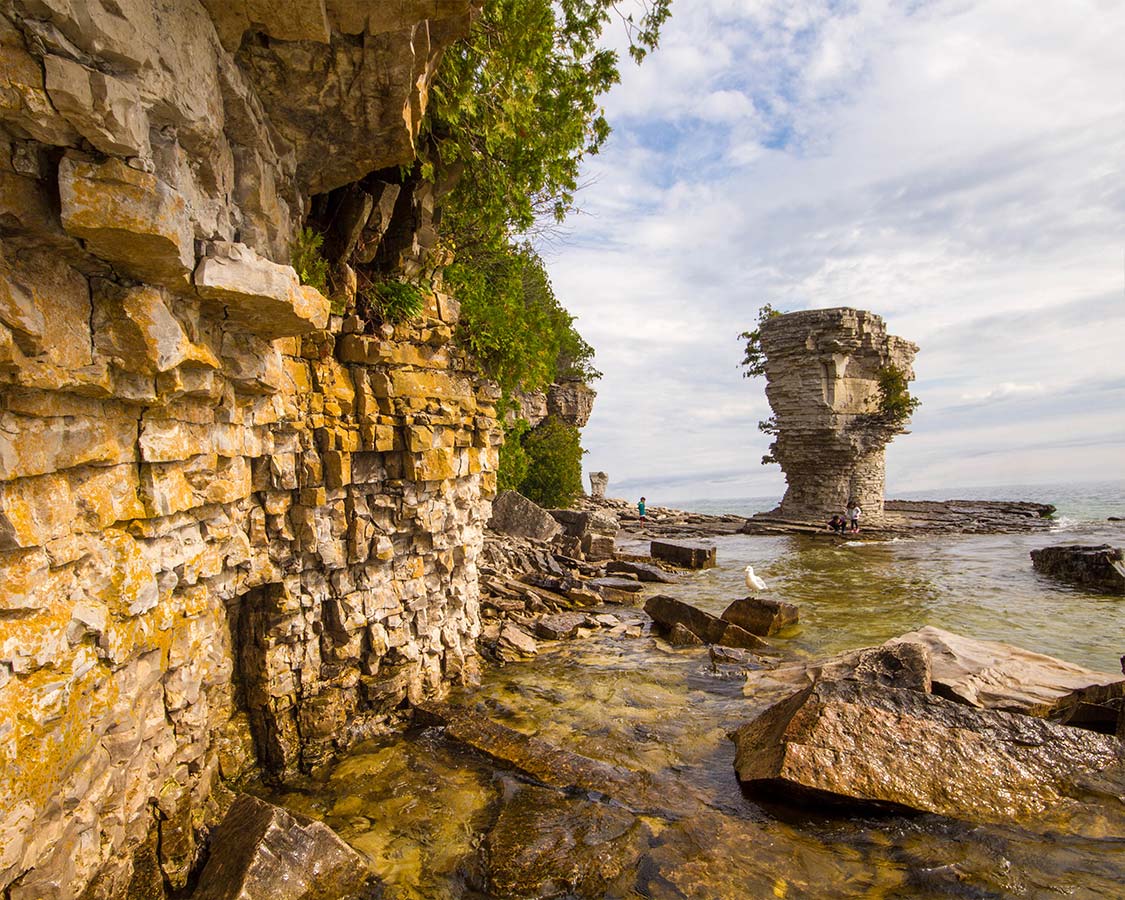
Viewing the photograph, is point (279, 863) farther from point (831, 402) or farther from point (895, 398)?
point (895, 398)

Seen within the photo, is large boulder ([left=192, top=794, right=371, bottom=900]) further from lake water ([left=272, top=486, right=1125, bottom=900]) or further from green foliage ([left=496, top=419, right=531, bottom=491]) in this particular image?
green foliage ([left=496, top=419, right=531, bottom=491])

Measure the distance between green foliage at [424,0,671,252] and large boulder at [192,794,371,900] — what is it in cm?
743

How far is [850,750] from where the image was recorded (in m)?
5.94

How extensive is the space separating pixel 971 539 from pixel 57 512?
33582 millimetres

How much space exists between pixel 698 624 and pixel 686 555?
30.8 ft

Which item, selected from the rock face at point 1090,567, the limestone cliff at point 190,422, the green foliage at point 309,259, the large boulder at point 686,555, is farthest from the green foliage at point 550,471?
the green foliage at point 309,259

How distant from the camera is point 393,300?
7.80 m

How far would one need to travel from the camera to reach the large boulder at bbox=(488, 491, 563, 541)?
19406mm

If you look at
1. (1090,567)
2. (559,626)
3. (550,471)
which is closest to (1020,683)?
(559,626)

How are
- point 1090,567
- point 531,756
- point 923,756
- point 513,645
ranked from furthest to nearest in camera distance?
point 1090,567 < point 513,645 < point 531,756 < point 923,756

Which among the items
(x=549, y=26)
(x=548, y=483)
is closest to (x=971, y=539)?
(x=548, y=483)

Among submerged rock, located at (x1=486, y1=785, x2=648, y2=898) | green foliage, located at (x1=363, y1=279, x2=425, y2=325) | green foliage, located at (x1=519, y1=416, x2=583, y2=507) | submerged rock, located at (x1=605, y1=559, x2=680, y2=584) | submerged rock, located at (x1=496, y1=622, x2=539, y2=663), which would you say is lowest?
submerged rock, located at (x1=486, y1=785, x2=648, y2=898)

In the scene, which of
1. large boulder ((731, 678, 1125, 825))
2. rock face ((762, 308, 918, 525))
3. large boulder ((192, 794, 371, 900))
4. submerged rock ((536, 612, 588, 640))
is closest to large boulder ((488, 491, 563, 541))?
submerged rock ((536, 612, 588, 640))

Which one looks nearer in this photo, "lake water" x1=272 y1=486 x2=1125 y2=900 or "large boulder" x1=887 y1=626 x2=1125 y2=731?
"lake water" x1=272 y1=486 x2=1125 y2=900
